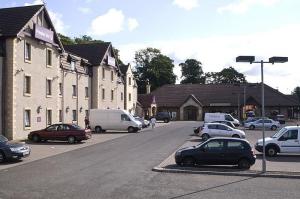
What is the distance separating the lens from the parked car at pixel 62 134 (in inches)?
1346

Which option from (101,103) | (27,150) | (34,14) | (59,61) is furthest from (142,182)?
(101,103)

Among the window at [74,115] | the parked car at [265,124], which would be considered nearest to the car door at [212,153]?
the window at [74,115]

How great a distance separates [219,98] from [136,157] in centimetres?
6821

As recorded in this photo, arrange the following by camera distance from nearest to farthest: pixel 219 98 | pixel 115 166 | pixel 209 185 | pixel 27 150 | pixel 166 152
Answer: pixel 209 185 → pixel 115 166 → pixel 27 150 → pixel 166 152 → pixel 219 98

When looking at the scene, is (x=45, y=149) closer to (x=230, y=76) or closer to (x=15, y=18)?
(x=15, y=18)

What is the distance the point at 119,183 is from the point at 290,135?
1317 cm

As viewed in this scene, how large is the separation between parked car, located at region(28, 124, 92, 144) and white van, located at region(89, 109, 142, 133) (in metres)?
13.1

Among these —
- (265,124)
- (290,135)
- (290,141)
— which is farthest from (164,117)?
(290,141)

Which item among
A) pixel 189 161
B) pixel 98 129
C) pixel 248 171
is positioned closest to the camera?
pixel 248 171

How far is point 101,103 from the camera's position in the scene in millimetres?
57906

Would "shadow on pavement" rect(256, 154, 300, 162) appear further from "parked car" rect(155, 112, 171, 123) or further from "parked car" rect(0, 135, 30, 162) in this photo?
"parked car" rect(155, 112, 171, 123)

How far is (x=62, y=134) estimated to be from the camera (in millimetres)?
34281

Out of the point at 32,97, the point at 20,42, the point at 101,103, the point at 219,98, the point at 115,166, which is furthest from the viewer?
the point at 219,98

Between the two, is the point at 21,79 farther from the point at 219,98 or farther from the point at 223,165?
the point at 219,98
